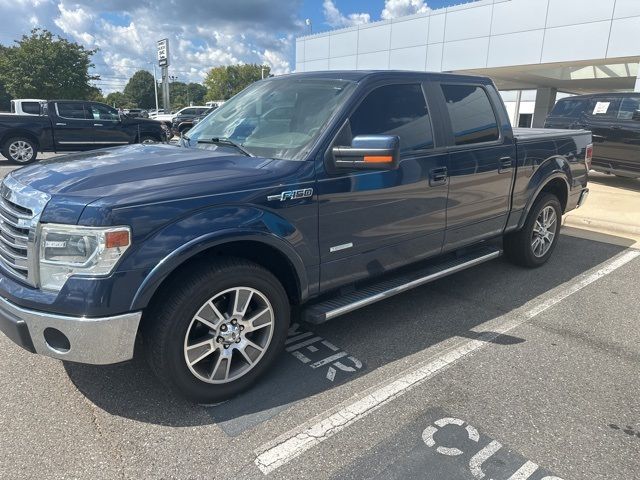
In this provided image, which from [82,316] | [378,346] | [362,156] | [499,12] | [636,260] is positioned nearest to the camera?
[82,316]

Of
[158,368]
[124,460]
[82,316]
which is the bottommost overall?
[124,460]

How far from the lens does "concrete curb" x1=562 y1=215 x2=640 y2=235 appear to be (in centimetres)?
708

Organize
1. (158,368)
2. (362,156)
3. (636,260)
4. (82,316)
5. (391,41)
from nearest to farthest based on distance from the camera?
(82,316), (158,368), (362,156), (636,260), (391,41)

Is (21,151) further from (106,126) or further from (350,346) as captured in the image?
(350,346)

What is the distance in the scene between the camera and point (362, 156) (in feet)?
9.46

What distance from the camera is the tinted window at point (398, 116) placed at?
11.0 feet

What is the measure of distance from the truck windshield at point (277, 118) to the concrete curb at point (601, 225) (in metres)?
5.62

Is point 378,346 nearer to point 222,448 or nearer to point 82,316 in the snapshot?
point 222,448

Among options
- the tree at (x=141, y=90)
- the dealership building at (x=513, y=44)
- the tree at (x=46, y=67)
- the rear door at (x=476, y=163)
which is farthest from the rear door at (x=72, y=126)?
the tree at (x=141, y=90)

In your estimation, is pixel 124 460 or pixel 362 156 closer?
pixel 124 460

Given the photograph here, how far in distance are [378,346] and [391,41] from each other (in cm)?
2543

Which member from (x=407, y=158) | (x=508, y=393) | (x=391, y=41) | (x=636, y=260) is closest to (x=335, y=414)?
(x=508, y=393)

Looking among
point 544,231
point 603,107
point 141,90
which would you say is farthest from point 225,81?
point 544,231

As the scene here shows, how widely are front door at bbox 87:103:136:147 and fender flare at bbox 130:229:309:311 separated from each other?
522 inches
